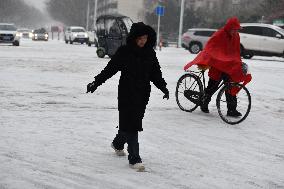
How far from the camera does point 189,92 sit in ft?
28.8

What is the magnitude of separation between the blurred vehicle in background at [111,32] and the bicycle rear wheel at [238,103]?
13531mm

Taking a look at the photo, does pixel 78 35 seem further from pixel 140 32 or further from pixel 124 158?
pixel 140 32

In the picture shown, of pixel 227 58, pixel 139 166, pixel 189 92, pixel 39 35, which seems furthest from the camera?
pixel 39 35

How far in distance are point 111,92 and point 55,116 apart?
3469mm

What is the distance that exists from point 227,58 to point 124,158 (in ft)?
10.7

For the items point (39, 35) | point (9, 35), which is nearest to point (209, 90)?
point (9, 35)

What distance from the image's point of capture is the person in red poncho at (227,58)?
8.11 meters

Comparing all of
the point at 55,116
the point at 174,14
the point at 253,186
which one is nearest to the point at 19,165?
the point at 253,186

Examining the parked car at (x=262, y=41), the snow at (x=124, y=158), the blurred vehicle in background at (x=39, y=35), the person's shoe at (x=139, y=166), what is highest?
the parked car at (x=262, y=41)

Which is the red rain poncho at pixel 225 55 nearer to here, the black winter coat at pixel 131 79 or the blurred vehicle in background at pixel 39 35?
the black winter coat at pixel 131 79

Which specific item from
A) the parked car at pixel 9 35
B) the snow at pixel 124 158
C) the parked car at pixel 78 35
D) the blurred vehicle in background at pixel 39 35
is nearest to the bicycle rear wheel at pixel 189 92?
the snow at pixel 124 158

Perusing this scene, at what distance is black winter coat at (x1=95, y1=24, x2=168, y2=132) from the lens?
199 inches

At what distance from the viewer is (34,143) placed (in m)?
6.05

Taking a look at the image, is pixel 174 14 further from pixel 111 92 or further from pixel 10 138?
pixel 10 138
